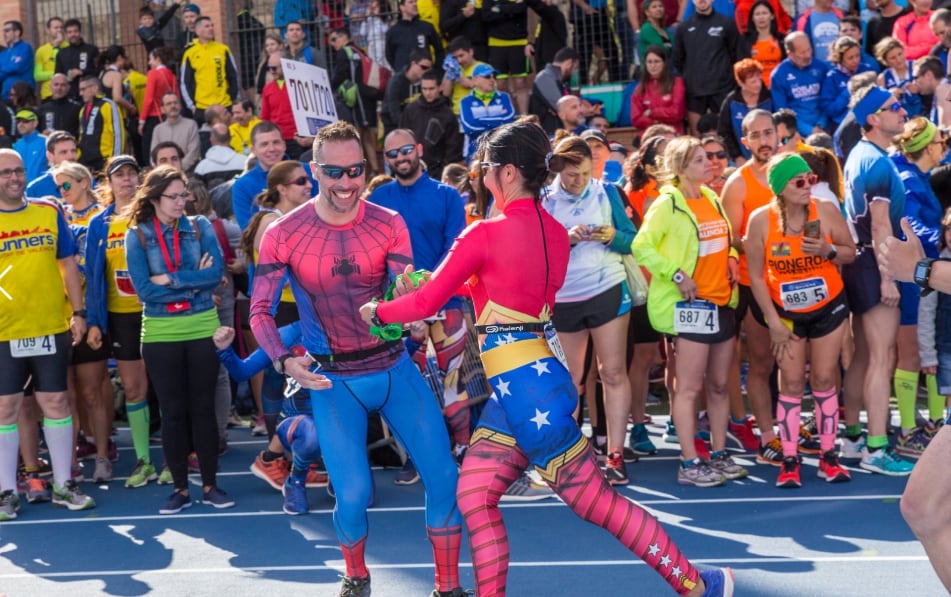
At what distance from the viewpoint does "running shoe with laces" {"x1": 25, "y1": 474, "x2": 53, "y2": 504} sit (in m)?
8.16

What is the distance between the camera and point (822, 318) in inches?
288

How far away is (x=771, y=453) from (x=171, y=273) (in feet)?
13.2

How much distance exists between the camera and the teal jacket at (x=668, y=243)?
739 cm

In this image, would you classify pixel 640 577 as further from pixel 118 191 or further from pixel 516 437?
pixel 118 191

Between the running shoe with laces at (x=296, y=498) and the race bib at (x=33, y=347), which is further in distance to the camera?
the race bib at (x=33, y=347)

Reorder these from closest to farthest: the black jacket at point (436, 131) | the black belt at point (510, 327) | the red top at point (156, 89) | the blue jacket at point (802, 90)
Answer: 1. the black belt at point (510, 327)
2. the blue jacket at point (802, 90)
3. the black jacket at point (436, 131)
4. the red top at point (156, 89)

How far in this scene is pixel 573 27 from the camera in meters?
15.2

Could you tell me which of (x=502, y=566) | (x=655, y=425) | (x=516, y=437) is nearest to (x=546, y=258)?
(x=516, y=437)

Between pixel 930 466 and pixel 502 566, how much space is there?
5.16ft

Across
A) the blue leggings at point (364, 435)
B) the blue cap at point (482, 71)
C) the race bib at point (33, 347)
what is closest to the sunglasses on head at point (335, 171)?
the blue leggings at point (364, 435)

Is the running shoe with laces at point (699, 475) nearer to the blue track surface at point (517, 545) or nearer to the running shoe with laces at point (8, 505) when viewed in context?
the blue track surface at point (517, 545)

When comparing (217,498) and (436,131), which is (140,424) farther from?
(436,131)

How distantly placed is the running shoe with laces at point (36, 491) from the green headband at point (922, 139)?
6.05m

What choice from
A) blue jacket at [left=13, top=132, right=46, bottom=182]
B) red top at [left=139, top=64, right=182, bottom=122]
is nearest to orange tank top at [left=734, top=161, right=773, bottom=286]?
blue jacket at [left=13, top=132, right=46, bottom=182]
